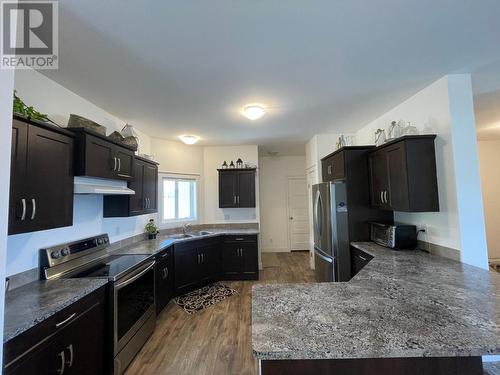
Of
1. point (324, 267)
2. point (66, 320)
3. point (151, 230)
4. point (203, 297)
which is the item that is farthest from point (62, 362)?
point (324, 267)

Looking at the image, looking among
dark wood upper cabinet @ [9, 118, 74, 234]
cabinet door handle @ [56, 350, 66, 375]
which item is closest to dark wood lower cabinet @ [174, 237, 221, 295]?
dark wood upper cabinet @ [9, 118, 74, 234]

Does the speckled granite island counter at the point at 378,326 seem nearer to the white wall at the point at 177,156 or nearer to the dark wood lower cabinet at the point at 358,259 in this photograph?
the dark wood lower cabinet at the point at 358,259

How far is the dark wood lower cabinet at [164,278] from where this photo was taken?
3.07m

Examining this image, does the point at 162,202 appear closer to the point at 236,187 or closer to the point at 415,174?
the point at 236,187

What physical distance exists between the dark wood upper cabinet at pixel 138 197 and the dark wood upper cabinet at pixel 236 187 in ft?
5.23

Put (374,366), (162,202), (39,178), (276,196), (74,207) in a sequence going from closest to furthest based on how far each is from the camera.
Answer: (374,366) < (39,178) < (74,207) < (162,202) < (276,196)

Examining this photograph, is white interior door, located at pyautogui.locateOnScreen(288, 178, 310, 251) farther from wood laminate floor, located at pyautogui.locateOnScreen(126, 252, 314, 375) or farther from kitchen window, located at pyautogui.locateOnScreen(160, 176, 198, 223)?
wood laminate floor, located at pyautogui.locateOnScreen(126, 252, 314, 375)

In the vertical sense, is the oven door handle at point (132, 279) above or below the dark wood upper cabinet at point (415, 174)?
below

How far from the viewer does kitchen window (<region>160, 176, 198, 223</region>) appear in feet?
14.8

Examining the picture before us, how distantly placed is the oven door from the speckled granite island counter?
1323 millimetres

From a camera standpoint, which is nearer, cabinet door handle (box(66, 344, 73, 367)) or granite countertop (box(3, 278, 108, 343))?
granite countertop (box(3, 278, 108, 343))

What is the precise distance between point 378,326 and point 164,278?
2914mm

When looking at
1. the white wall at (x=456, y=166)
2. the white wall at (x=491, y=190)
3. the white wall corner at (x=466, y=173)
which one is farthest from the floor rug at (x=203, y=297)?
the white wall at (x=491, y=190)

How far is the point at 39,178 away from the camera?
5.41 feet
